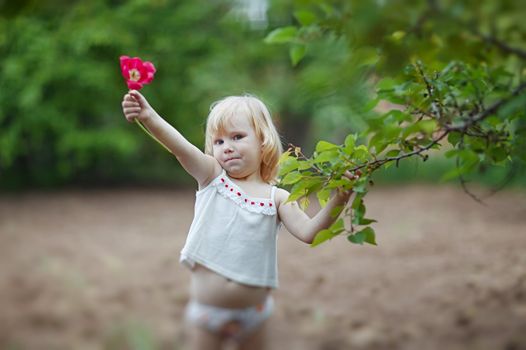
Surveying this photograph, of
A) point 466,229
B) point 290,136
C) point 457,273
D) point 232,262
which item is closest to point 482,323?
point 457,273

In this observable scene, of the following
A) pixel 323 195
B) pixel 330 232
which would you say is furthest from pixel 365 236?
pixel 323 195

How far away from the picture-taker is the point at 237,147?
162 cm

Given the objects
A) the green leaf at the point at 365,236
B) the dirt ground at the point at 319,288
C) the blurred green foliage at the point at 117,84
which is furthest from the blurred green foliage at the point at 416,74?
the blurred green foliage at the point at 117,84

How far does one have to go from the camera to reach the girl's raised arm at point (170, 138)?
4.67 feet

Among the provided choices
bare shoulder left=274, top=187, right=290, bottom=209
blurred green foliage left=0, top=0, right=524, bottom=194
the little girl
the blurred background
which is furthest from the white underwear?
blurred green foliage left=0, top=0, right=524, bottom=194

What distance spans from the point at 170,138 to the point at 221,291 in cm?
56

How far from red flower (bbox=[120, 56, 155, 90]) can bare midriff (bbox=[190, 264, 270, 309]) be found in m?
0.62

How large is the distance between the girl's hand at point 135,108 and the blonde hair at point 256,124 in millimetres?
252

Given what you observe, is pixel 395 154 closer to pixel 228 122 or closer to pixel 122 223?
pixel 228 122

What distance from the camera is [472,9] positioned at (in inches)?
42.7

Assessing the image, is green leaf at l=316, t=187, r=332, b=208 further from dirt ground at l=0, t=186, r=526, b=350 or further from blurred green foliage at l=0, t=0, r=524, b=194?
blurred green foliage at l=0, t=0, r=524, b=194

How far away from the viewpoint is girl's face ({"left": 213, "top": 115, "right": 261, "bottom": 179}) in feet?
5.32

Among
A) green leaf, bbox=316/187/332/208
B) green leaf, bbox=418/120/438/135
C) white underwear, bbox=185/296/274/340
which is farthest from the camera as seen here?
white underwear, bbox=185/296/274/340

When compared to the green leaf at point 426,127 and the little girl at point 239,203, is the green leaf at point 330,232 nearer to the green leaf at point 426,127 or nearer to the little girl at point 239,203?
the little girl at point 239,203
